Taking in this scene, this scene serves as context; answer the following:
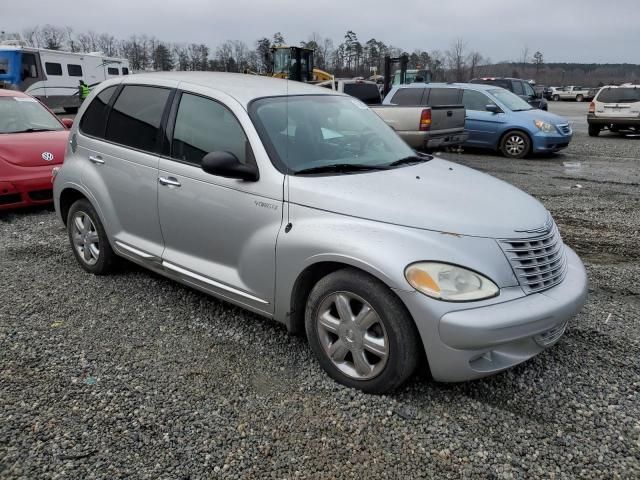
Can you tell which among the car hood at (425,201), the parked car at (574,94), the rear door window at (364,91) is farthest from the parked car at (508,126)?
the parked car at (574,94)

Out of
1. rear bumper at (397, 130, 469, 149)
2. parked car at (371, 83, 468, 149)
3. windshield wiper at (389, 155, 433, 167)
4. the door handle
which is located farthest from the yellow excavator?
the door handle

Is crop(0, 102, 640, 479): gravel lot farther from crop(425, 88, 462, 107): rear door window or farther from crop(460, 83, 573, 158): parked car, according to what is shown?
crop(425, 88, 462, 107): rear door window

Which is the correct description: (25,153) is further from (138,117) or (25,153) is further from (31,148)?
(138,117)

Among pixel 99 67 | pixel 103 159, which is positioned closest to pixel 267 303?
pixel 103 159

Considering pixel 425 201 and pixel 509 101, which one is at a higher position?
pixel 509 101

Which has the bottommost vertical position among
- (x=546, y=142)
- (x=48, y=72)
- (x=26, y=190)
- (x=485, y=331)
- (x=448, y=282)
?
(x=26, y=190)

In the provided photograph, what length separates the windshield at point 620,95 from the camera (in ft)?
54.1

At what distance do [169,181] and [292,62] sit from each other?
1953 centimetres

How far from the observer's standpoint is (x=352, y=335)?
292 cm

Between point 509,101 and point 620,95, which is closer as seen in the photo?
point 509,101

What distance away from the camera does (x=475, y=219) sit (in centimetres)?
285

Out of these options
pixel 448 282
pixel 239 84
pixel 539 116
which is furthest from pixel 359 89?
pixel 448 282

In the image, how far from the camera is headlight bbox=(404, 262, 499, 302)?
2615mm

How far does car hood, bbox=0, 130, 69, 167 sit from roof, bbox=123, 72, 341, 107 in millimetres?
3042
